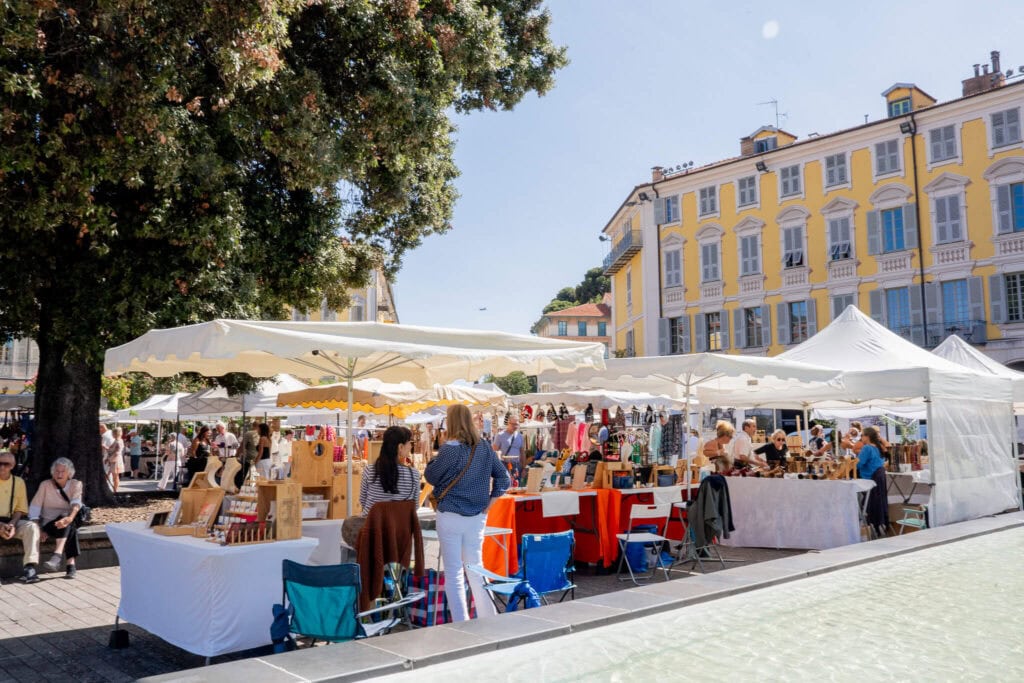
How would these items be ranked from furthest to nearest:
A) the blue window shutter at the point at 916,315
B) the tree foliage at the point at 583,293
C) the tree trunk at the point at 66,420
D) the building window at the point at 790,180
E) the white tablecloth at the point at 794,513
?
the tree foliage at the point at 583,293
the building window at the point at 790,180
the blue window shutter at the point at 916,315
the tree trunk at the point at 66,420
the white tablecloth at the point at 794,513

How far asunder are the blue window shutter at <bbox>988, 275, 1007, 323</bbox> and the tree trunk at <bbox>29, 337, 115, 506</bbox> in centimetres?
2777

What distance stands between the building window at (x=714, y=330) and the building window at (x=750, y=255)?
7.38 feet

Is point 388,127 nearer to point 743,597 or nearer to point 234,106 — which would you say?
point 234,106

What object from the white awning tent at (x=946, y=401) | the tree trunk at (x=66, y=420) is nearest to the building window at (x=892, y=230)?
the white awning tent at (x=946, y=401)

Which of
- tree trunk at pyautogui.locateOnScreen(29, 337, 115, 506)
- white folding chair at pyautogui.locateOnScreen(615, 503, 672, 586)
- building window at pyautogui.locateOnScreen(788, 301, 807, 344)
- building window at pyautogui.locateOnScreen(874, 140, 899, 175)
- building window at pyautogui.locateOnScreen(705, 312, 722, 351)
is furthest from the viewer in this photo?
building window at pyautogui.locateOnScreen(705, 312, 722, 351)

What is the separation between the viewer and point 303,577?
5043mm

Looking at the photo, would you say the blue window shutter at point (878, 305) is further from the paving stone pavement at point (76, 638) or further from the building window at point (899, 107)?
the paving stone pavement at point (76, 638)

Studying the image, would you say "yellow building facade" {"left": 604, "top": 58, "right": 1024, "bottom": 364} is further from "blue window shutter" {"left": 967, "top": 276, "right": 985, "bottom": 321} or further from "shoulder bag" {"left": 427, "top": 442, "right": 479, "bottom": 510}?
"shoulder bag" {"left": 427, "top": 442, "right": 479, "bottom": 510}

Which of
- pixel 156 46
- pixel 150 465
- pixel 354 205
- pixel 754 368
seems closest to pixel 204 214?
pixel 156 46

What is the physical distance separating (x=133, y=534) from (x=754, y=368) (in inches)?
258

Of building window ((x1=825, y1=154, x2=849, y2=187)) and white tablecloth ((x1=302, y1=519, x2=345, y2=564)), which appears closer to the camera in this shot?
white tablecloth ((x1=302, y1=519, x2=345, y2=564))

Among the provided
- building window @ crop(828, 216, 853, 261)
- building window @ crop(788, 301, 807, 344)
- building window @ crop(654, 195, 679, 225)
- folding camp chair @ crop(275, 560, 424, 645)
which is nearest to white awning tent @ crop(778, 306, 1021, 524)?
folding camp chair @ crop(275, 560, 424, 645)

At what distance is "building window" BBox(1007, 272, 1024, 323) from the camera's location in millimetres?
28359

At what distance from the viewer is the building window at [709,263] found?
37.8m
